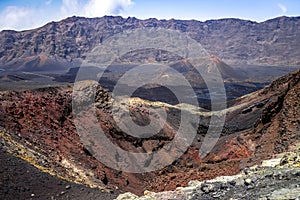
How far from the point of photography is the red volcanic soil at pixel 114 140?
65.8 feet

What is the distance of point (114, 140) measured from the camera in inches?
1073

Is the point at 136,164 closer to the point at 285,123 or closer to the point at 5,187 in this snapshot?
the point at 285,123

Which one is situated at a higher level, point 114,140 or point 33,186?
point 114,140

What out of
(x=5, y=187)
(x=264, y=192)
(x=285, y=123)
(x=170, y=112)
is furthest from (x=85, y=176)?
(x=170, y=112)

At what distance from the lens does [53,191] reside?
12.9 metres

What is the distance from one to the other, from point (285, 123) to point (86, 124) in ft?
45.8

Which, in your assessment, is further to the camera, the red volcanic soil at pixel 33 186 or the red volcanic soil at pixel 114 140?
the red volcanic soil at pixel 114 140

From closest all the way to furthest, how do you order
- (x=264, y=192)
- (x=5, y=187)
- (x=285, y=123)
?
1. (x=264, y=192)
2. (x=5, y=187)
3. (x=285, y=123)

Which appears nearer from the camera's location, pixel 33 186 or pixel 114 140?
pixel 33 186

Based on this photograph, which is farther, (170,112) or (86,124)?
(170,112)

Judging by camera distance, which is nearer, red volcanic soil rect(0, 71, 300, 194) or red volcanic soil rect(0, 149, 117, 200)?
red volcanic soil rect(0, 149, 117, 200)

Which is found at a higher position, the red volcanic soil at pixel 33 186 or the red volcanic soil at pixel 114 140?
the red volcanic soil at pixel 114 140

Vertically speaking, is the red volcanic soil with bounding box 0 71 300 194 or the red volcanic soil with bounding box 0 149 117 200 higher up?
the red volcanic soil with bounding box 0 71 300 194

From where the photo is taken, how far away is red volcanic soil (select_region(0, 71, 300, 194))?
20.1 meters
